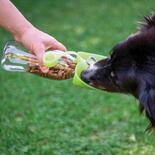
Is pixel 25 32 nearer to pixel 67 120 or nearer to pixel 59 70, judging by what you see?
pixel 59 70

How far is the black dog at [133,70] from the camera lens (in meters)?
3.38

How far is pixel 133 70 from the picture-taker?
3533 mm

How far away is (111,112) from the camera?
6.08m

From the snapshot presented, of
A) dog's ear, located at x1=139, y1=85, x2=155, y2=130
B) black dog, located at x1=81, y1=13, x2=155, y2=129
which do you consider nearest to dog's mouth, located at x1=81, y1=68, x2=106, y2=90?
black dog, located at x1=81, y1=13, x2=155, y2=129

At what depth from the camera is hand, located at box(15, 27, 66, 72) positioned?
Result: 3.75 meters

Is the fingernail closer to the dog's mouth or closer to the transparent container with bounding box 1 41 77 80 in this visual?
the transparent container with bounding box 1 41 77 80

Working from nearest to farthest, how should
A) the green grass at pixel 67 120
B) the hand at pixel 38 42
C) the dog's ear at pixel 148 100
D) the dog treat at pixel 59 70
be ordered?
the dog's ear at pixel 148 100 < the hand at pixel 38 42 < the dog treat at pixel 59 70 < the green grass at pixel 67 120

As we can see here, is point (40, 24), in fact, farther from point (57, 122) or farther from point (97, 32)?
point (57, 122)

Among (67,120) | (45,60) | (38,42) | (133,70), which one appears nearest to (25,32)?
(38,42)

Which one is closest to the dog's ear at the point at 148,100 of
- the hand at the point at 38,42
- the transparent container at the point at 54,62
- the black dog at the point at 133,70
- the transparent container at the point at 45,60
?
the black dog at the point at 133,70

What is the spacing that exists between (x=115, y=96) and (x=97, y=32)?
13.7 ft

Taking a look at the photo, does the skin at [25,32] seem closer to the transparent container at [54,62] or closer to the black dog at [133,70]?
the transparent container at [54,62]

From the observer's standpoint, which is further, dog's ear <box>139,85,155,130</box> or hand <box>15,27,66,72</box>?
hand <box>15,27,66,72</box>

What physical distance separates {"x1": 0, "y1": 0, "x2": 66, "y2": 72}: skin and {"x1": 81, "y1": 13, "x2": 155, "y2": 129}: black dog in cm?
35
